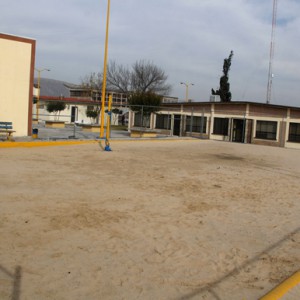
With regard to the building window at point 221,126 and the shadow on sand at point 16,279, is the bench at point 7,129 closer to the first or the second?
the shadow on sand at point 16,279

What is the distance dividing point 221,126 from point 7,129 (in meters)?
23.7

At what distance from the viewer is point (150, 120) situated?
43.7m

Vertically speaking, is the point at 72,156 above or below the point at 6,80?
below

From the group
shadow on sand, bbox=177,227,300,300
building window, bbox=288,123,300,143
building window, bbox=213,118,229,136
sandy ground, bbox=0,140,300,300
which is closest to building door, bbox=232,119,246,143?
building window, bbox=213,118,229,136

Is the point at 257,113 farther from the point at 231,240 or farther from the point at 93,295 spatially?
the point at 93,295

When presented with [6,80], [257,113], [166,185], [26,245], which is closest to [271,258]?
[26,245]

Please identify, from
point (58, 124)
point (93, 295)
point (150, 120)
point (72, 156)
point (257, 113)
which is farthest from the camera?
point (150, 120)

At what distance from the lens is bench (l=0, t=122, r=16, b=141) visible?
18.5 meters

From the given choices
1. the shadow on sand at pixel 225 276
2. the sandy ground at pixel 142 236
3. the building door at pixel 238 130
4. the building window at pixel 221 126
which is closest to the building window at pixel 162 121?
the building window at pixel 221 126

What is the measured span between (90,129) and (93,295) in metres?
29.3

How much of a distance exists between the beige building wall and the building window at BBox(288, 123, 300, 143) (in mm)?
23124

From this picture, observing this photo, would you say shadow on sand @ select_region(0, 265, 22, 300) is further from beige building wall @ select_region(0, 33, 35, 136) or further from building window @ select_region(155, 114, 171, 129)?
building window @ select_region(155, 114, 171, 129)

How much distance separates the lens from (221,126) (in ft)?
126

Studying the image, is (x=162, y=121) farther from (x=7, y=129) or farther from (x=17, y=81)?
(x=7, y=129)
